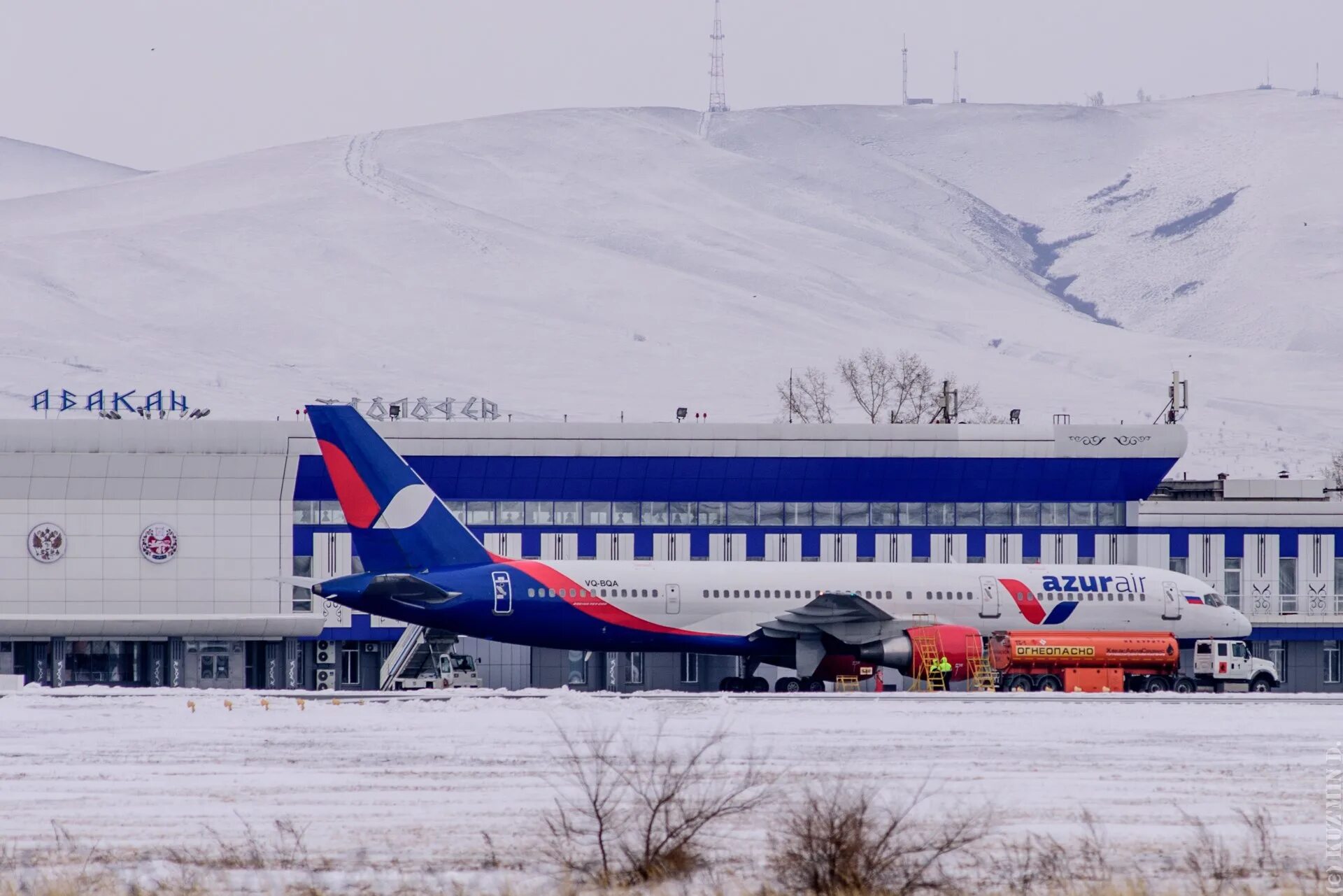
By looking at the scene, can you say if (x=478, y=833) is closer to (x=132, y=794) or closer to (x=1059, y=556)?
(x=132, y=794)

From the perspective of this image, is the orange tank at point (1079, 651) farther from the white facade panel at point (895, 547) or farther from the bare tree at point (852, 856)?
the bare tree at point (852, 856)

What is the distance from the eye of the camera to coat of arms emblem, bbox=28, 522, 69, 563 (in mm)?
66000

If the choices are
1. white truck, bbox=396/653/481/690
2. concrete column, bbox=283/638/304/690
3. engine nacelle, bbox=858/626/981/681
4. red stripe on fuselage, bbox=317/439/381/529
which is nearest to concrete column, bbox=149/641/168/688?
concrete column, bbox=283/638/304/690

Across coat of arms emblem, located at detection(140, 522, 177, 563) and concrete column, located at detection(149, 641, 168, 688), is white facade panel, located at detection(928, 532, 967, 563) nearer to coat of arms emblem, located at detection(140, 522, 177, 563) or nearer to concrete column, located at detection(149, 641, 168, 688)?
coat of arms emblem, located at detection(140, 522, 177, 563)

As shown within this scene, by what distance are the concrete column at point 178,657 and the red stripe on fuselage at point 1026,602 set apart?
29.7 metres

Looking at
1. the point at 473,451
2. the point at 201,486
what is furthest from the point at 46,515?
the point at 473,451

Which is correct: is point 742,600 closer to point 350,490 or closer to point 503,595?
point 503,595

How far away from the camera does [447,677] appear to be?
6209 cm

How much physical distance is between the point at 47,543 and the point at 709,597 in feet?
83.4

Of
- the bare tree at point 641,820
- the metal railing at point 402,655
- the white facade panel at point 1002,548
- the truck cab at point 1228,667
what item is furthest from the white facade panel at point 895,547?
the bare tree at point 641,820

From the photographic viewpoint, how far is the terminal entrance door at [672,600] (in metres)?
56.2

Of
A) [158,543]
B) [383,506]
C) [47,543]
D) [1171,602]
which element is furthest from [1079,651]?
[47,543]

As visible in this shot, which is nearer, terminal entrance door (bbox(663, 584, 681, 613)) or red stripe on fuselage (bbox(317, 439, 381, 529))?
red stripe on fuselage (bbox(317, 439, 381, 529))

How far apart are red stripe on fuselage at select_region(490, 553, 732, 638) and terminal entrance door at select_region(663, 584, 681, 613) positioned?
759 millimetres
